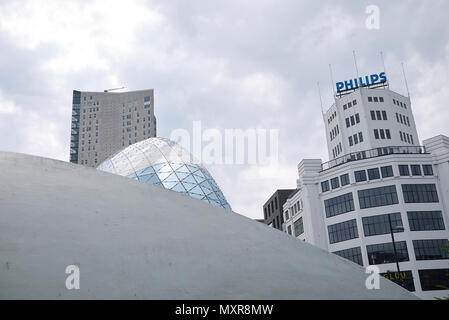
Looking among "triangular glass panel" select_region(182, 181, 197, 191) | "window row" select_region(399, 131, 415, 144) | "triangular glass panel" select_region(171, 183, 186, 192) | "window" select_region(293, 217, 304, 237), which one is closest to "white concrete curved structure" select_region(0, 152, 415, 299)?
"triangular glass panel" select_region(171, 183, 186, 192)

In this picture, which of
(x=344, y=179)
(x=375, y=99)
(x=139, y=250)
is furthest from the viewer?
(x=375, y=99)

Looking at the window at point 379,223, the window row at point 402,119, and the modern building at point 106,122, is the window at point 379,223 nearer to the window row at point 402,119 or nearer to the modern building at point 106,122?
the window row at point 402,119

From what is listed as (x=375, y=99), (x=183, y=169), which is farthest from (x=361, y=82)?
(x=183, y=169)

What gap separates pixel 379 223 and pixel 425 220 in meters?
5.56

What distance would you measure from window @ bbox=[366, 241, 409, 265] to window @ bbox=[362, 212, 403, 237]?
152cm

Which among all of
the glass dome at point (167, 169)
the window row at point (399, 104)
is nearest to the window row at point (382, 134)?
the window row at point (399, 104)

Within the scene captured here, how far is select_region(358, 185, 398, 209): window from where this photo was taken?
166 ft

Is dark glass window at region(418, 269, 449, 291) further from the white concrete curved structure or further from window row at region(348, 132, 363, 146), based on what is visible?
the white concrete curved structure

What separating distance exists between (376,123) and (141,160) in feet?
147

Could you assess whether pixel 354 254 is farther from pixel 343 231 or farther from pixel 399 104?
pixel 399 104

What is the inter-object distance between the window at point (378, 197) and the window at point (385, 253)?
4.90m

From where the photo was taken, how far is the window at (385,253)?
47.8m

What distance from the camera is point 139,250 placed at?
26.2ft

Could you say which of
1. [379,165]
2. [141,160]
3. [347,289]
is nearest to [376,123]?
[379,165]
